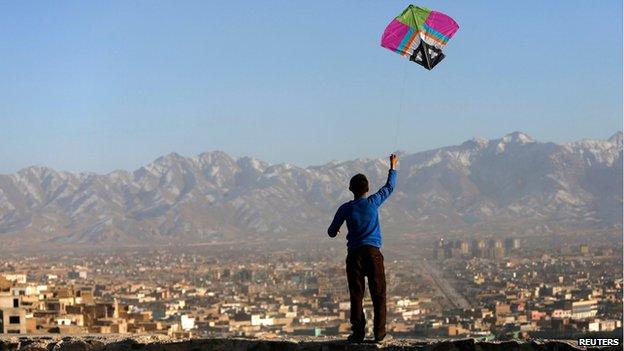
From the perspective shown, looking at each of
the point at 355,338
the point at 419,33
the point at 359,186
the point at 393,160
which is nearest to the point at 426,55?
the point at 419,33

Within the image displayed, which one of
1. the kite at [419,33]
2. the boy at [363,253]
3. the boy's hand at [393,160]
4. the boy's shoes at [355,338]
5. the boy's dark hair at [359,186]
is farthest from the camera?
the kite at [419,33]

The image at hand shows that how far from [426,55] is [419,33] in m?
0.30

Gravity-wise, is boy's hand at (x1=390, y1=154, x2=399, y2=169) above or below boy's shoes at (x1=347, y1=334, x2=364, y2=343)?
above

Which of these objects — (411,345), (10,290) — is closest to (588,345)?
(411,345)

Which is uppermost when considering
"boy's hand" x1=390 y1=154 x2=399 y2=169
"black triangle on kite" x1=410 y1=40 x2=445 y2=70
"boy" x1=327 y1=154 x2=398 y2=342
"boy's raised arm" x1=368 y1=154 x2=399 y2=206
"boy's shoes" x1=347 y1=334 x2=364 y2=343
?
"black triangle on kite" x1=410 y1=40 x2=445 y2=70

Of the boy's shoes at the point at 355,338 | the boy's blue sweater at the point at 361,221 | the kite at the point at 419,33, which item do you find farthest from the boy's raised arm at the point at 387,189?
the kite at the point at 419,33

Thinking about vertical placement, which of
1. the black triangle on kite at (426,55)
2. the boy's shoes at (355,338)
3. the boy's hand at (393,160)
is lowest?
the boy's shoes at (355,338)

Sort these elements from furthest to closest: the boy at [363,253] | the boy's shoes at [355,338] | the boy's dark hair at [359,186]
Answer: the boy's dark hair at [359,186] → the boy at [363,253] → the boy's shoes at [355,338]

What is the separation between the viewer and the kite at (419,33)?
413 inches

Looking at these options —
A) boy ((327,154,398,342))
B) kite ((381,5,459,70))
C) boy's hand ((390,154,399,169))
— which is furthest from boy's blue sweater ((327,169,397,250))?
kite ((381,5,459,70))

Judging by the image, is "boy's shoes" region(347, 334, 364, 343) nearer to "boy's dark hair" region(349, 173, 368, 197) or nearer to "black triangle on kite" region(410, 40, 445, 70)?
"boy's dark hair" region(349, 173, 368, 197)

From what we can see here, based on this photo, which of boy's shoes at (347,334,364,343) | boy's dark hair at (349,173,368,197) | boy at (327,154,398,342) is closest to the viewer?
boy's shoes at (347,334,364,343)

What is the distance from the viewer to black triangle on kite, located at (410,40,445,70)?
1061 cm

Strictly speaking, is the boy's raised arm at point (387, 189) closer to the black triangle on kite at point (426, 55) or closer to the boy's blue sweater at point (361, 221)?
the boy's blue sweater at point (361, 221)
